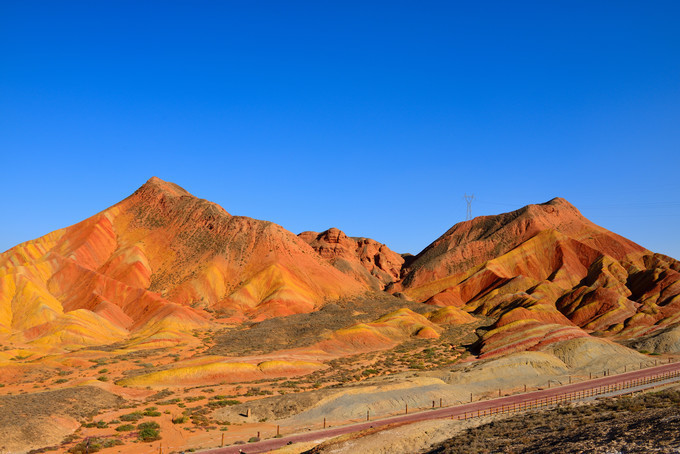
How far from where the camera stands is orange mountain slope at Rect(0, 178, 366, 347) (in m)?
82.4

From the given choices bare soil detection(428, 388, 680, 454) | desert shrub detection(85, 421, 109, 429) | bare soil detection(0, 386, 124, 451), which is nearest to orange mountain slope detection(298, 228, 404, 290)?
bare soil detection(0, 386, 124, 451)

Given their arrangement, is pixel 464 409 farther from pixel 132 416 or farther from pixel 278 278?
pixel 278 278

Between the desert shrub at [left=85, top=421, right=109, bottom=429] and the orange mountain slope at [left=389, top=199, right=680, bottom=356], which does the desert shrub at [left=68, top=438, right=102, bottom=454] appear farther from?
the orange mountain slope at [left=389, top=199, right=680, bottom=356]

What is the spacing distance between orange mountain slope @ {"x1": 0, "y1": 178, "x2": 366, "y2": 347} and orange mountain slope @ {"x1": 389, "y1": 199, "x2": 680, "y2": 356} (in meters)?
31.1

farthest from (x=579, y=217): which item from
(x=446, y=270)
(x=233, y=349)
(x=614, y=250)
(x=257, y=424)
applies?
(x=257, y=424)

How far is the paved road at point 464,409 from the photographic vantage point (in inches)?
1242

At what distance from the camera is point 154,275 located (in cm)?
11669

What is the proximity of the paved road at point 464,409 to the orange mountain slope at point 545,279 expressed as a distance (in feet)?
42.3

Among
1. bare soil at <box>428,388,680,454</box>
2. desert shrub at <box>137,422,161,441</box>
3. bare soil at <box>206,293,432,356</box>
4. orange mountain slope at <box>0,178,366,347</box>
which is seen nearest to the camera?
bare soil at <box>428,388,680,454</box>

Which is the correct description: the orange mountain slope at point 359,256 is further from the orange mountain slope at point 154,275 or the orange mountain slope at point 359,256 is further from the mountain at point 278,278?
the orange mountain slope at point 154,275

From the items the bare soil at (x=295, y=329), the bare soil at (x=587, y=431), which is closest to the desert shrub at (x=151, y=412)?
the bare soil at (x=587, y=431)

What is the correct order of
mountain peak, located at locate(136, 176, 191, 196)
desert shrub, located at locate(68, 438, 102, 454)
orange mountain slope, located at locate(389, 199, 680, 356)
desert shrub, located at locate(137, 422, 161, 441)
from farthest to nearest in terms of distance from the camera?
mountain peak, located at locate(136, 176, 191, 196)
orange mountain slope, located at locate(389, 199, 680, 356)
desert shrub, located at locate(137, 422, 161, 441)
desert shrub, located at locate(68, 438, 102, 454)

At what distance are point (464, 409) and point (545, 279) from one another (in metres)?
99.6

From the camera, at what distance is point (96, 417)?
38.5 m
